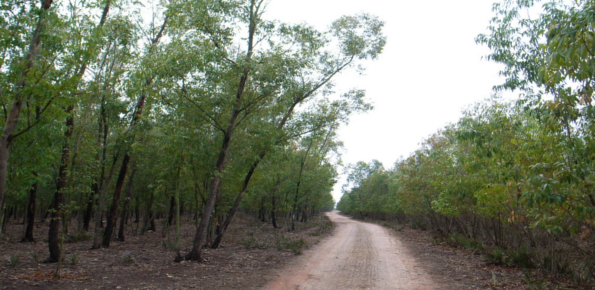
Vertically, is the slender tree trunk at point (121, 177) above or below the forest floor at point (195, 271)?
above

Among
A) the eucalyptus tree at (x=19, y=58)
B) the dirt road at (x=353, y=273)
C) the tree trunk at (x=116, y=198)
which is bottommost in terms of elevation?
the dirt road at (x=353, y=273)

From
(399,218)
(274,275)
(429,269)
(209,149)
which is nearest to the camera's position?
(274,275)

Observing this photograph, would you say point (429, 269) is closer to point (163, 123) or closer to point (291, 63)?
point (291, 63)

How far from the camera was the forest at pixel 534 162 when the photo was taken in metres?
4.61

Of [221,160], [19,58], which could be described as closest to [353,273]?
[221,160]

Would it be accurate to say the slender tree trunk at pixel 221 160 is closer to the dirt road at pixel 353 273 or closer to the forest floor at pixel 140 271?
the forest floor at pixel 140 271

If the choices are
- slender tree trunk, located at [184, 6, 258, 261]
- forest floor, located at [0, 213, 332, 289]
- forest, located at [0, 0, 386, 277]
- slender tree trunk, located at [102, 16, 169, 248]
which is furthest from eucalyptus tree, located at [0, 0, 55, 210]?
slender tree trunk, located at [102, 16, 169, 248]

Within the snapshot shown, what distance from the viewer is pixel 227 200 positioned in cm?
1673

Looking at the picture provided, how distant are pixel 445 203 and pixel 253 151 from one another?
8.63 m

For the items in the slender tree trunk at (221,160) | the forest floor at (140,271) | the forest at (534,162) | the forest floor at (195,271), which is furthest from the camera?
the slender tree trunk at (221,160)

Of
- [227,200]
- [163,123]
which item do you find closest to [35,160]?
[163,123]

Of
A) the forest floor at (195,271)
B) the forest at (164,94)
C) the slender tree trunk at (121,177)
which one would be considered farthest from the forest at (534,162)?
the slender tree trunk at (121,177)

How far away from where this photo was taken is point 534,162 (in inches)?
262

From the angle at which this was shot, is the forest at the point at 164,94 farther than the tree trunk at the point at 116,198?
No
